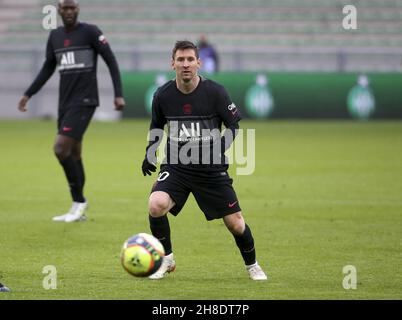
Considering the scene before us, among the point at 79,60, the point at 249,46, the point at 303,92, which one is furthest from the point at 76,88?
the point at 249,46

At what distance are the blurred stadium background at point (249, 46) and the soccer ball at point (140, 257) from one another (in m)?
22.2

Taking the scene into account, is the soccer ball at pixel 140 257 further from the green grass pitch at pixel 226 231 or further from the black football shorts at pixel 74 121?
the black football shorts at pixel 74 121

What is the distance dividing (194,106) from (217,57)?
73.2 feet

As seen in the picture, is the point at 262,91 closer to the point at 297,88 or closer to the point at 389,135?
the point at 297,88

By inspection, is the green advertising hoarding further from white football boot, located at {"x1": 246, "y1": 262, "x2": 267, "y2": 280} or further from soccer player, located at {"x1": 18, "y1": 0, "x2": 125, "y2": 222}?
white football boot, located at {"x1": 246, "y1": 262, "x2": 267, "y2": 280}

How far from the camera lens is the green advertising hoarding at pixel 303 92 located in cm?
2978

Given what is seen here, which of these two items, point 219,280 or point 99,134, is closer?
point 219,280

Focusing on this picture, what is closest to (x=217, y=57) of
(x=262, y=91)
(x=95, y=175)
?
(x=262, y=91)

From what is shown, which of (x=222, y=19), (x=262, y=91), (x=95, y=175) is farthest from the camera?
(x=222, y=19)

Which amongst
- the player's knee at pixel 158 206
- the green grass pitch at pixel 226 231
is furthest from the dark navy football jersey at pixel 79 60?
the player's knee at pixel 158 206

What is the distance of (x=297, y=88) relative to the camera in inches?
1182

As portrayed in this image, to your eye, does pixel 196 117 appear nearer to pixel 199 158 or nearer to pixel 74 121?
pixel 199 158
